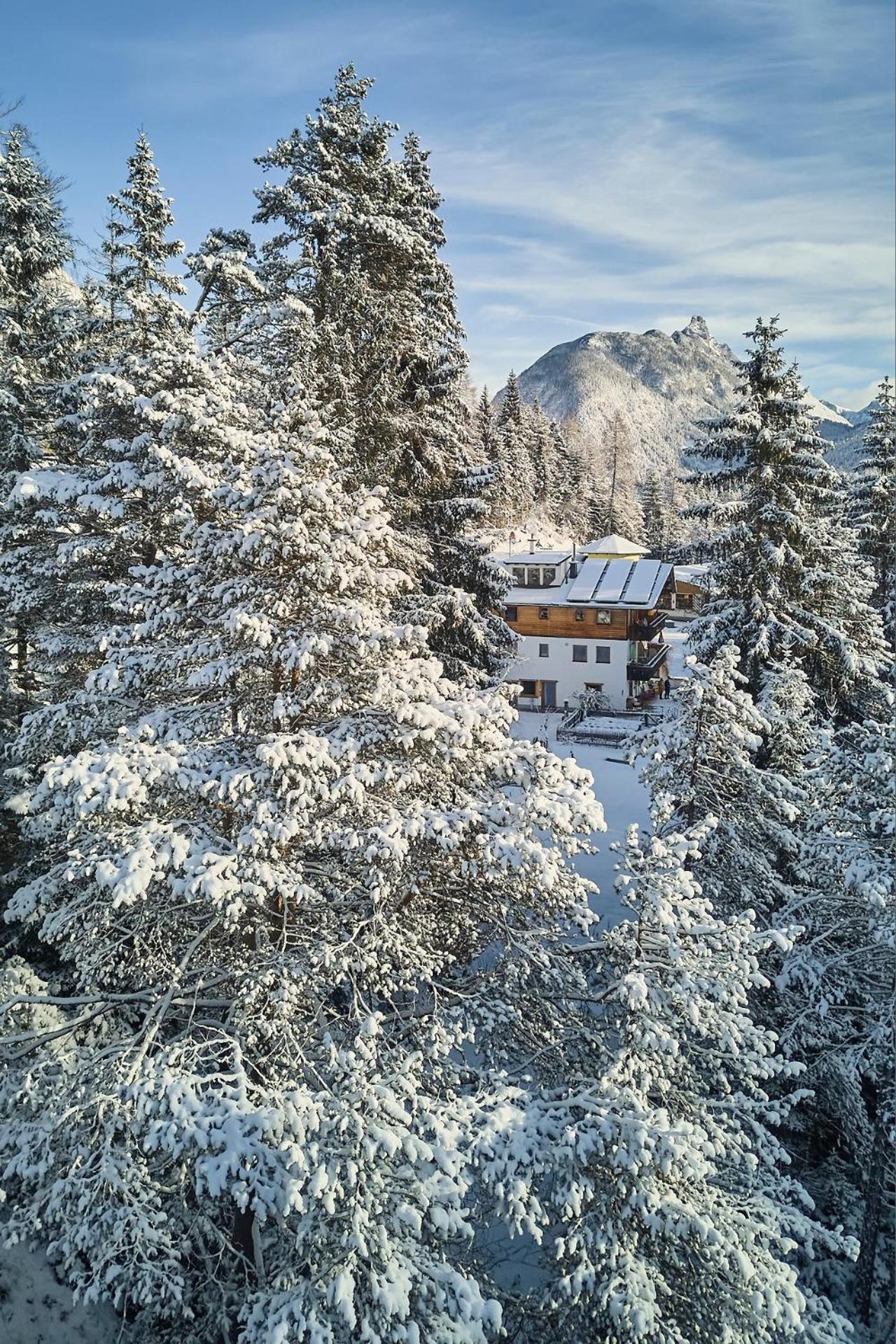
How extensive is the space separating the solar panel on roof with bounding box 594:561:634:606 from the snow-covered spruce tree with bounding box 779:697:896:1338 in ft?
90.7

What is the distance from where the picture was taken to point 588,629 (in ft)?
132

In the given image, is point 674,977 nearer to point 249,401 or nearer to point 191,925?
point 191,925

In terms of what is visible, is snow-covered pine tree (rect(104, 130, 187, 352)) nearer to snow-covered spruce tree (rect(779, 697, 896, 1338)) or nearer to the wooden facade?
snow-covered spruce tree (rect(779, 697, 896, 1338))

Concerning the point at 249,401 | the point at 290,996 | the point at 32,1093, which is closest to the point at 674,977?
the point at 290,996

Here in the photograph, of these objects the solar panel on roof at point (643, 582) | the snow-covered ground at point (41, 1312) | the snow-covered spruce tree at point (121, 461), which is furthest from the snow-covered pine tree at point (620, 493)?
the snow-covered ground at point (41, 1312)

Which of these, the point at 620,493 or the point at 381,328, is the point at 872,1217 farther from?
the point at 620,493

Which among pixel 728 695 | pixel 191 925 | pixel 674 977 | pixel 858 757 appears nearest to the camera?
pixel 674 977

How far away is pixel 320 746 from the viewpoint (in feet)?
25.0

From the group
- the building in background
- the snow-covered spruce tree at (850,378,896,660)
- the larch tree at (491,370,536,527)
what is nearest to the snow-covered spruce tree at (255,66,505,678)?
the snow-covered spruce tree at (850,378,896,660)

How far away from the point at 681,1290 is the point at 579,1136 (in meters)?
→ 2.12

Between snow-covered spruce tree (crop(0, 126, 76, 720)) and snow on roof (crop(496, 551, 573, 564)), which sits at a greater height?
snow-covered spruce tree (crop(0, 126, 76, 720))

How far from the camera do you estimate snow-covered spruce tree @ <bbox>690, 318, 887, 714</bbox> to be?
669 inches

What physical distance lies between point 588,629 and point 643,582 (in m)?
4.03

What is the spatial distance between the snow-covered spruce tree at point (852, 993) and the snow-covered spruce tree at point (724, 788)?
1.83 feet
